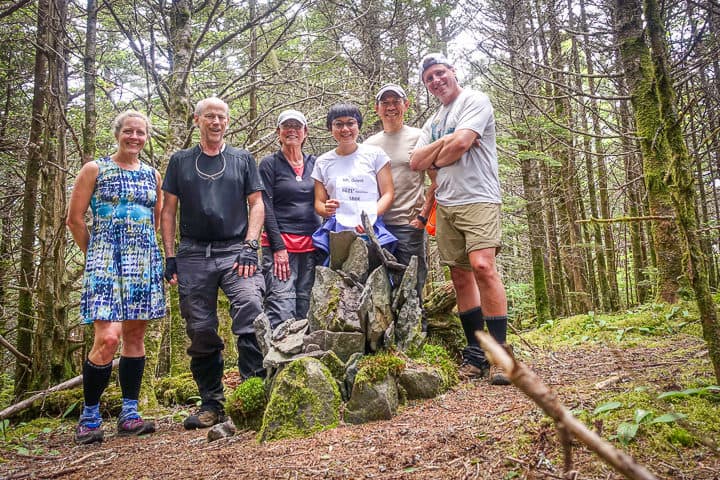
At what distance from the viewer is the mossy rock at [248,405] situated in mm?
3555

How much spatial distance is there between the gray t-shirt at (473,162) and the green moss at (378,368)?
156 centimetres

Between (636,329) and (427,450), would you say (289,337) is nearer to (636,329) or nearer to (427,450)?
(427,450)

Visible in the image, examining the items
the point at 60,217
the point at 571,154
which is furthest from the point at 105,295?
the point at 571,154

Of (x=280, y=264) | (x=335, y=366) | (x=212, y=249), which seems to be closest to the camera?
(x=335, y=366)

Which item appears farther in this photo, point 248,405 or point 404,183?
point 404,183

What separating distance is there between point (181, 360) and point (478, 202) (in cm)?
613

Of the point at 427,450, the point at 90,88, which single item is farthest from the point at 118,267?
the point at 427,450

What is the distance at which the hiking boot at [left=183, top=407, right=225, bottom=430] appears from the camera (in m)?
4.16

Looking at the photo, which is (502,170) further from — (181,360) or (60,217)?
(60,217)

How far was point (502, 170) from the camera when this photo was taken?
14.6m

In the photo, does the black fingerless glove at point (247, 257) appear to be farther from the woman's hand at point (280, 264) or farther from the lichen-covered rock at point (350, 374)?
the lichen-covered rock at point (350, 374)

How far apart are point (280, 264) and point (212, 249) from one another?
2.15ft

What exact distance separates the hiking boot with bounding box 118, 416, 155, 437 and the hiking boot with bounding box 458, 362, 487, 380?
2917mm

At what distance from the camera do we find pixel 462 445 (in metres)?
2.35
